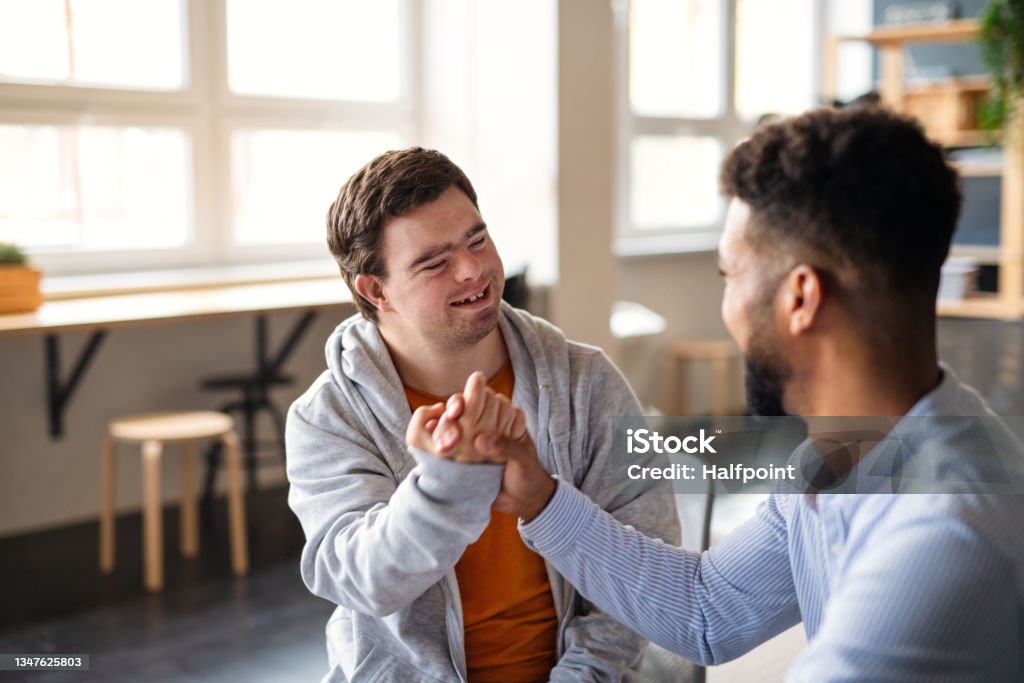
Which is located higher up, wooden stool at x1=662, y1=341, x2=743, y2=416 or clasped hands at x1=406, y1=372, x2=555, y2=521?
clasped hands at x1=406, y1=372, x2=555, y2=521

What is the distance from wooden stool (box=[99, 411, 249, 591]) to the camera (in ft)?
11.0

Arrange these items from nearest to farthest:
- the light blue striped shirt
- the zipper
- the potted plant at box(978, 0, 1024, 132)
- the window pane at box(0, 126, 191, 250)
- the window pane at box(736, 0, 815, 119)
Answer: the light blue striped shirt
the zipper
the window pane at box(0, 126, 191, 250)
the potted plant at box(978, 0, 1024, 132)
the window pane at box(736, 0, 815, 119)

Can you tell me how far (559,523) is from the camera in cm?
118

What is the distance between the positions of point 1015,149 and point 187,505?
11.8 ft

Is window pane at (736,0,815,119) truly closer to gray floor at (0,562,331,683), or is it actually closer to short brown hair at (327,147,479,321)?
gray floor at (0,562,331,683)

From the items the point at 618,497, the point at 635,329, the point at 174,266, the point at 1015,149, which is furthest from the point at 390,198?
the point at 1015,149

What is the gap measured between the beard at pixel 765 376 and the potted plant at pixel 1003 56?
4.18 metres

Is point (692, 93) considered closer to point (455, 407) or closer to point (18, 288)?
point (18, 288)

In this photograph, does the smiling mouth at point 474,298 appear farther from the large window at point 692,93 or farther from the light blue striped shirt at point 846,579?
the large window at point 692,93

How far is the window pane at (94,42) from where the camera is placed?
3840 millimetres

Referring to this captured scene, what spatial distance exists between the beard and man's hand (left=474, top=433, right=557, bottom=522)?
23cm

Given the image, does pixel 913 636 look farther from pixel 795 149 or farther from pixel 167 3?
pixel 167 3

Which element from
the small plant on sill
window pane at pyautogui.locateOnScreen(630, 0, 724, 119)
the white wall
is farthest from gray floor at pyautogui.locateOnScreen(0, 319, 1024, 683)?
window pane at pyautogui.locateOnScreen(630, 0, 724, 119)

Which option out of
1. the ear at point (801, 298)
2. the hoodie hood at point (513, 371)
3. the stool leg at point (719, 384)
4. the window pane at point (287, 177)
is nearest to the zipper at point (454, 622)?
the hoodie hood at point (513, 371)
